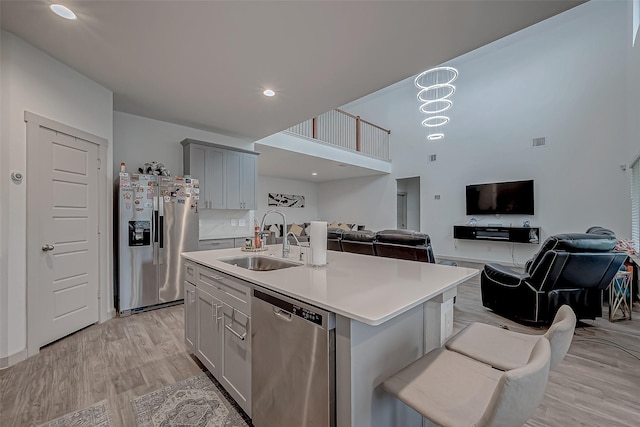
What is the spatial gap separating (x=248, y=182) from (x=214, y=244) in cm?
120

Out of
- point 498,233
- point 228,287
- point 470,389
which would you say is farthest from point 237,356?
point 498,233

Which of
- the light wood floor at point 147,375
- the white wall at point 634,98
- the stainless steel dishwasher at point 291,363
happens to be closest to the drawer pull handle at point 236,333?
the stainless steel dishwasher at point 291,363

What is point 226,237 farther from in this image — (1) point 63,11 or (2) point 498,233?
(2) point 498,233

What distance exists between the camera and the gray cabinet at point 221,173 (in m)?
4.05

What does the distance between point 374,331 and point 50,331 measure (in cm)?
318

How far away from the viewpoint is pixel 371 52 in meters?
2.36

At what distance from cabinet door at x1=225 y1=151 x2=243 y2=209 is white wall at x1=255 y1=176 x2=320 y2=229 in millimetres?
3207

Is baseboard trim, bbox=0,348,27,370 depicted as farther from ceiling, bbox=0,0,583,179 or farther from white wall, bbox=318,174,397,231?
white wall, bbox=318,174,397,231

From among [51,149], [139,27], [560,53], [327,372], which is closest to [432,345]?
[327,372]

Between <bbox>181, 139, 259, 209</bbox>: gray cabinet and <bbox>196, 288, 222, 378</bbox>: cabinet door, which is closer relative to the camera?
<bbox>196, 288, 222, 378</bbox>: cabinet door

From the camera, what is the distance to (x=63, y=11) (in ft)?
6.24

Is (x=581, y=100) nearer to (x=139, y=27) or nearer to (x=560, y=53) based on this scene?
A: (x=560, y=53)

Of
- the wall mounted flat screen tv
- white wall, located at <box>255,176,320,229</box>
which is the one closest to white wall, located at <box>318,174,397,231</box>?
white wall, located at <box>255,176,320,229</box>

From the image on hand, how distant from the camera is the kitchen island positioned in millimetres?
1042
